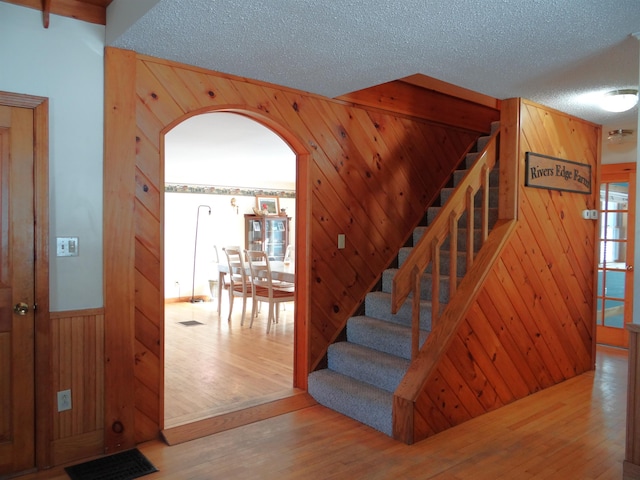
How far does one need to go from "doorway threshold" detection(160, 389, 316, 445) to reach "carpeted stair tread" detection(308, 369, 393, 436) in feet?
0.43

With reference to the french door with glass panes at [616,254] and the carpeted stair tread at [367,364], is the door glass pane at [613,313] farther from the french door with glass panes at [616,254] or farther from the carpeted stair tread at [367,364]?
the carpeted stair tread at [367,364]

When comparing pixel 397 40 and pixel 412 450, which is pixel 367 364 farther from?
pixel 397 40

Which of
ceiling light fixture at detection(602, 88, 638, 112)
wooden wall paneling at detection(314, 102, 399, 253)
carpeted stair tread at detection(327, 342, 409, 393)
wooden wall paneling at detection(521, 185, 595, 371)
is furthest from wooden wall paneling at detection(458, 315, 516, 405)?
ceiling light fixture at detection(602, 88, 638, 112)

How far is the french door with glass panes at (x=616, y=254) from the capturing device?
5.61 m

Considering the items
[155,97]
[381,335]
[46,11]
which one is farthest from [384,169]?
[46,11]

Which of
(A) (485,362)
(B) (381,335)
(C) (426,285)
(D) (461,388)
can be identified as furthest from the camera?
(C) (426,285)

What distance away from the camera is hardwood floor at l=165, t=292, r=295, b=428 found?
3.46m

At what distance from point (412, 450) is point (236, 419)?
1.13 metres

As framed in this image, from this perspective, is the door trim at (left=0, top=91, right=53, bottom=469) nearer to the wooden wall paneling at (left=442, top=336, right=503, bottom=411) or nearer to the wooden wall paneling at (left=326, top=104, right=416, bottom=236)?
the wooden wall paneling at (left=326, top=104, right=416, bottom=236)

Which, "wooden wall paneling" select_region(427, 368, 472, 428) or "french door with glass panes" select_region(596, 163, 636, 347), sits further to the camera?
"french door with glass panes" select_region(596, 163, 636, 347)

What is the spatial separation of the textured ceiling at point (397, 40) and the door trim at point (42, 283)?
60 centimetres

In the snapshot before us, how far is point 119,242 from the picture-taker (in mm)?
2758

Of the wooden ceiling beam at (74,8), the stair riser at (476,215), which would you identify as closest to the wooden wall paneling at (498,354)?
the stair riser at (476,215)

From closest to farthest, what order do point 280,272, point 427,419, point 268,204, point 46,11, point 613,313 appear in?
point 46,11 < point 427,419 < point 613,313 < point 280,272 < point 268,204
